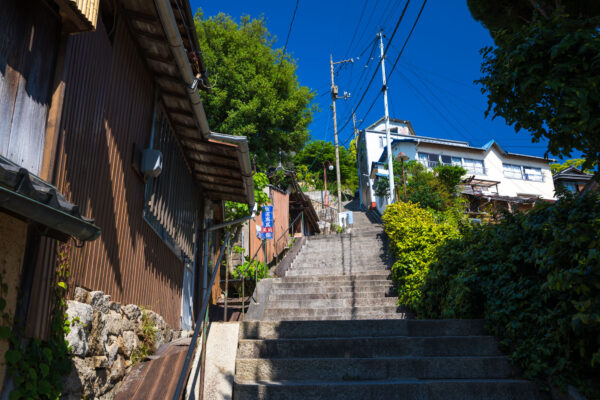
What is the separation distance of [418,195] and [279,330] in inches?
635

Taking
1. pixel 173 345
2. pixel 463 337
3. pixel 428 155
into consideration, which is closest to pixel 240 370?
pixel 173 345

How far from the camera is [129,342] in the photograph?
423cm

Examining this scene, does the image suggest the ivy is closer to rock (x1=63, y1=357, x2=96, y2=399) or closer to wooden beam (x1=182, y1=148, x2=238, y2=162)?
rock (x1=63, y1=357, x2=96, y2=399)

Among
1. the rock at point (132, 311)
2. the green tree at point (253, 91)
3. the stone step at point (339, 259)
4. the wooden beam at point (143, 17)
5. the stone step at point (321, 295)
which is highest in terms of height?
the green tree at point (253, 91)

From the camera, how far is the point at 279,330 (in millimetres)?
5312

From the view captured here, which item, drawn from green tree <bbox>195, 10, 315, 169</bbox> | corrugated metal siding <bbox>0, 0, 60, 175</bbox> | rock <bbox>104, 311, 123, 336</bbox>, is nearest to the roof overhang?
corrugated metal siding <bbox>0, 0, 60, 175</bbox>

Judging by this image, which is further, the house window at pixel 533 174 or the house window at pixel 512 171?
the house window at pixel 533 174

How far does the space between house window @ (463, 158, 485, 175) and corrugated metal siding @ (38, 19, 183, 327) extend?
96.8ft

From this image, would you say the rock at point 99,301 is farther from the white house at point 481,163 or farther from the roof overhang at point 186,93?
the white house at point 481,163

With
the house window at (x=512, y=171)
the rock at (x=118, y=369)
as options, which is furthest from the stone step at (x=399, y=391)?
the house window at (x=512, y=171)

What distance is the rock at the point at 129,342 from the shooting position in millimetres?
4105

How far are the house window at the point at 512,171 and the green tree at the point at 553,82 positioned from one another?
3084 centimetres

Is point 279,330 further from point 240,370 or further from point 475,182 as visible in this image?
point 475,182

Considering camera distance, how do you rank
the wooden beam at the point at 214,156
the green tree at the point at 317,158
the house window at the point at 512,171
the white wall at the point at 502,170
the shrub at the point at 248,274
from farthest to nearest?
the green tree at the point at 317,158
the house window at the point at 512,171
the white wall at the point at 502,170
the shrub at the point at 248,274
the wooden beam at the point at 214,156
